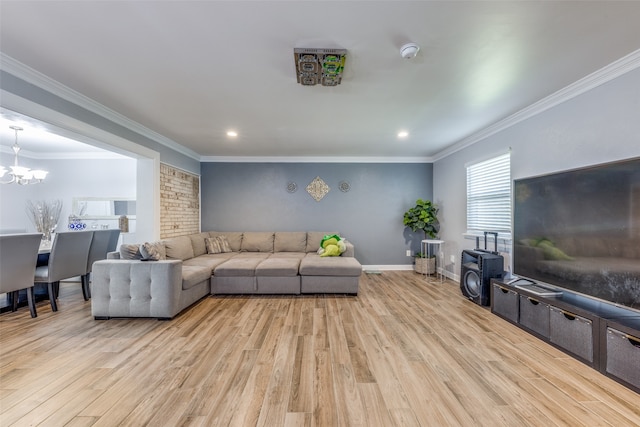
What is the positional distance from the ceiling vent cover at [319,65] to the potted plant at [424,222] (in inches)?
142

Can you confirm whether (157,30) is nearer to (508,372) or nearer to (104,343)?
(104,343)

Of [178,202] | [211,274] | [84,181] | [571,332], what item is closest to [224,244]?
[178,202]

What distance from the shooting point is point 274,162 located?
550 cm

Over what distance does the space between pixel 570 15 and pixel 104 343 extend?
4393mm

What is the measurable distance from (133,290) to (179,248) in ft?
3.94

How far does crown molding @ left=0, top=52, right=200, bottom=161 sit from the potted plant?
4811mm

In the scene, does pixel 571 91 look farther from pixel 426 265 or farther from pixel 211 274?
pixel 211 274

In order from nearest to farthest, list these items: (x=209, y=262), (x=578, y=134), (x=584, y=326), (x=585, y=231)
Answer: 1. (x=584, y=326)
2. (x=585, y=231)
3. (x=578, y=134)
4. (x=209, y=262)

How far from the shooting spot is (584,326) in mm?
1982

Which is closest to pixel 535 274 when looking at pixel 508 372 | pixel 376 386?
pixel 508 372

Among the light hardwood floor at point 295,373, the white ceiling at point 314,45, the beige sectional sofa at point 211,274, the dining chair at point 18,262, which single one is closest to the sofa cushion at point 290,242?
the beige sectional sofa at point 211,274

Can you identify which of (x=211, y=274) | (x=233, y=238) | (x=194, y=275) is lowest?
(x=211, y=274)

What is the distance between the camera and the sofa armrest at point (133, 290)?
2836mm

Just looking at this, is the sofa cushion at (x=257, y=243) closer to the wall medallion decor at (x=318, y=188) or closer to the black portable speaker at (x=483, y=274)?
the wall medallion decor at (x=318, y=188)
